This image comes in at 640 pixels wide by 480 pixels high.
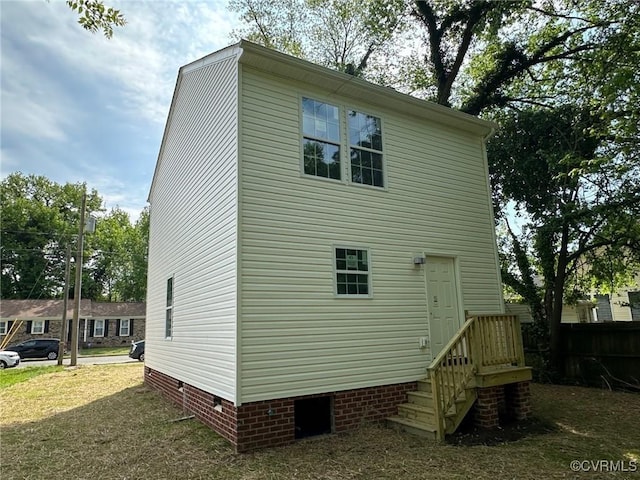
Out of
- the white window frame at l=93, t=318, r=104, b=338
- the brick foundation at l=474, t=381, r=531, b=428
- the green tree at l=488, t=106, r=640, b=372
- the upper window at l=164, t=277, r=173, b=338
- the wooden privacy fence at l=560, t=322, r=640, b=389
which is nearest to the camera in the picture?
the brick foundation at l=474, t=381, r=531, b=428

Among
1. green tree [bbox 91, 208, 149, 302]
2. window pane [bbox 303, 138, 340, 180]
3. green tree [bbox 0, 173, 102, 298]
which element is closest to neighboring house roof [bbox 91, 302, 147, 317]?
green tree [bbox 91, 208, 149, 302]

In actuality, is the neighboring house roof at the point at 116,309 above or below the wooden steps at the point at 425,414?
above

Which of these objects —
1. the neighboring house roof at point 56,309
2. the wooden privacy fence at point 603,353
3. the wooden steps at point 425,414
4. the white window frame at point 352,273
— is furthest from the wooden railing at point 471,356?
the neighboring house roof at point 56,309

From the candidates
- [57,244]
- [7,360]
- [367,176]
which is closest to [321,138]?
[367,176]

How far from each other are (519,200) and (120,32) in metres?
11.1

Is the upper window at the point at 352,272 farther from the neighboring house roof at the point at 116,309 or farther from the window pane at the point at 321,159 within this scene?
the neighboring house roof at the point at 116,309

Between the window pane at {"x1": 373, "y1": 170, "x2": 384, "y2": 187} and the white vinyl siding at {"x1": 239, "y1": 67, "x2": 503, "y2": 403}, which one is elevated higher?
the window pane at {"x1": 373, "y1": 170, "x2": 384, "y2": 187}

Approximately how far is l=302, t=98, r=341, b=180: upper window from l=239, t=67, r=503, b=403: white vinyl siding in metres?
0.19

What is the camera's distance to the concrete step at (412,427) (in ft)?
19.1

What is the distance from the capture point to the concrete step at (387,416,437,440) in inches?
229

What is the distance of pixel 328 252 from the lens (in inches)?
264

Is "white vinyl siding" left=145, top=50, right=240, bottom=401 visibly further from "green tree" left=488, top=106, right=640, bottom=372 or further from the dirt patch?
"green tree" left=488, top=106, right=640, bottom=372

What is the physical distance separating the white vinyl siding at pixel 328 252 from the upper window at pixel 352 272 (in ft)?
0.51

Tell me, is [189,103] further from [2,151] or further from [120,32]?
[120,32]
